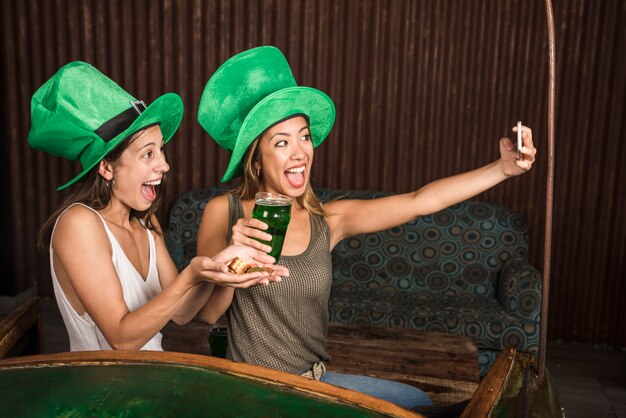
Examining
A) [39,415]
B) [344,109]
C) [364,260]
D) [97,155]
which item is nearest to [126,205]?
[97,155]

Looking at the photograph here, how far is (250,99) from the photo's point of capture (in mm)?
1688

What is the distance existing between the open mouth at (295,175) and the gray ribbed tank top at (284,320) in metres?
0.21

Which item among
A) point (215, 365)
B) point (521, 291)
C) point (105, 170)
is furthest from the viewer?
point (521, 291)

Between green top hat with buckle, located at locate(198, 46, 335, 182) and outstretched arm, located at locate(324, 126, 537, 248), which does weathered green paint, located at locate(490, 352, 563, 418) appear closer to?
outstretched arm, located at locate(324, 126, 537, 248)

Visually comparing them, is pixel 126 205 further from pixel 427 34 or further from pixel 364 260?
pixel 427 34

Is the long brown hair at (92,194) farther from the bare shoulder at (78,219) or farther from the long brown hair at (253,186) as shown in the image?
the long brown hair at (253,186)

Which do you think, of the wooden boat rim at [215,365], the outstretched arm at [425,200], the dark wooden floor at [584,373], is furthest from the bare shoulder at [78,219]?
the dark wooden floor at [584,373]

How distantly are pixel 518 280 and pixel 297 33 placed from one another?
2173mm

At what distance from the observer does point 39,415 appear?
3.45 feet

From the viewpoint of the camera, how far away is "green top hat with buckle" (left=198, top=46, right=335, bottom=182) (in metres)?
1.63

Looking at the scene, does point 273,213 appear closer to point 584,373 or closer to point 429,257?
point 429,257

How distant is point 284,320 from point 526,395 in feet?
2.39

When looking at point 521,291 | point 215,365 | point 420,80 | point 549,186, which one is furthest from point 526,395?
point 420,80

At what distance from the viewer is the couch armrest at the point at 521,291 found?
3.15 m
